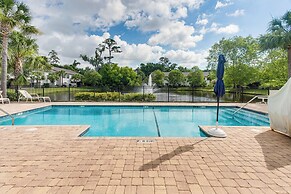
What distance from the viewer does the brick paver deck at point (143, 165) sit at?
2.29m

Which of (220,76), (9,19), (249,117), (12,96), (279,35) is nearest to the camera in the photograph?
(220,76)

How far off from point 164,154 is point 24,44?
45.4 ft

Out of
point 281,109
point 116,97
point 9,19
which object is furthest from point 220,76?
point 9,19

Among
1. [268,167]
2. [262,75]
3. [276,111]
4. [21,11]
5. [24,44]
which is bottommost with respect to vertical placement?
[268,167]

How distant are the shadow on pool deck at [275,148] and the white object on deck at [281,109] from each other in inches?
9.4

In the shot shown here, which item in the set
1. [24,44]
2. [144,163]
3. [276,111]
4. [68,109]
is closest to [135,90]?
[68,109]

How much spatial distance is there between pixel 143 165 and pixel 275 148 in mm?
2854

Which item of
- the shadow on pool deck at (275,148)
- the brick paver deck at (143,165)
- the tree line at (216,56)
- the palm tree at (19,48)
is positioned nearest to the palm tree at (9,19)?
the tree line at (216,56)

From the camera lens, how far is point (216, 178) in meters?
2.50

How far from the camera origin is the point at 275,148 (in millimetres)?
3768

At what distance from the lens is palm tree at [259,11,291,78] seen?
12031 mm

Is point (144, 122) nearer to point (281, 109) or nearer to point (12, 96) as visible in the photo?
point (281, 109)

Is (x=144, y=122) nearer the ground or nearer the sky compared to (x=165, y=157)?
nearer the ground

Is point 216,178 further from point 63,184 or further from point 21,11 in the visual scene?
point 21,11
